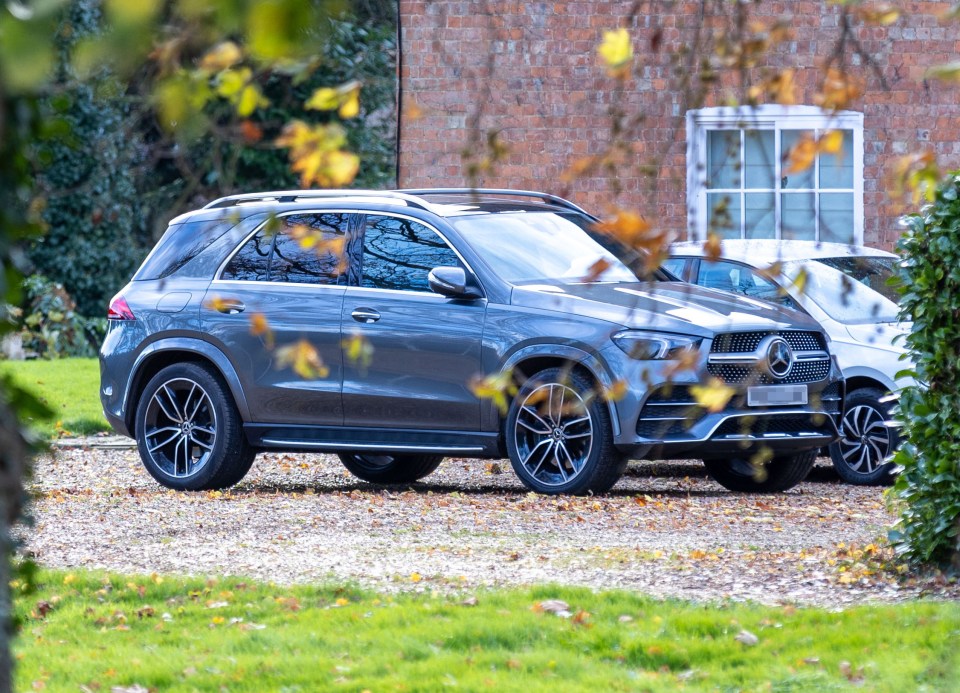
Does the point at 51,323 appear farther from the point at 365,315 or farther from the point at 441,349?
the point at 441,349

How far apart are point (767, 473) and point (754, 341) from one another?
3.92ft

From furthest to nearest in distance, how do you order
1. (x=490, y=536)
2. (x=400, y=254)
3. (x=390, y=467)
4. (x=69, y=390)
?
(x=69, y=390) < (x=390, y=467) < (x=400, y=254) < (x=490, y=536)

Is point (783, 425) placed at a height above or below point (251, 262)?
below

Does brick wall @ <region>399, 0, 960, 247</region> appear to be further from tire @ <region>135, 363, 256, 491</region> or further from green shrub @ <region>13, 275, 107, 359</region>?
green shrub @ <region>13, 275, 107, 359</region>

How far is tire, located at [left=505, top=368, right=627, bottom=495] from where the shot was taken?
9.72 m

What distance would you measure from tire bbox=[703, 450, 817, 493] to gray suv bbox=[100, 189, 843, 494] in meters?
0.01

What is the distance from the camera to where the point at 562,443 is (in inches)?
389

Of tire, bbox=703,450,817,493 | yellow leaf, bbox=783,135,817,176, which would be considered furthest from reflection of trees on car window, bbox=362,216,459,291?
yellow leaf, bbox=783,135,817,176

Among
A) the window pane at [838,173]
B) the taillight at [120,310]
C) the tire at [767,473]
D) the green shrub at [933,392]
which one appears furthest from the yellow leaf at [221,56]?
the window pane at [838,173]

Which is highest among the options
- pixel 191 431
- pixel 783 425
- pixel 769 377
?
pixel 769 377

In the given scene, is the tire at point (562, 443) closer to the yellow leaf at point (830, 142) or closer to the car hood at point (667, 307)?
the car hood at point (667, 307)

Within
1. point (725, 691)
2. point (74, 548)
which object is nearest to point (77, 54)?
point (725, 691)

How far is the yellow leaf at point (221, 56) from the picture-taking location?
2.89m

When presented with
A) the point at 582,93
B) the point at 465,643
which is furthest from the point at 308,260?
the point at 582,93
